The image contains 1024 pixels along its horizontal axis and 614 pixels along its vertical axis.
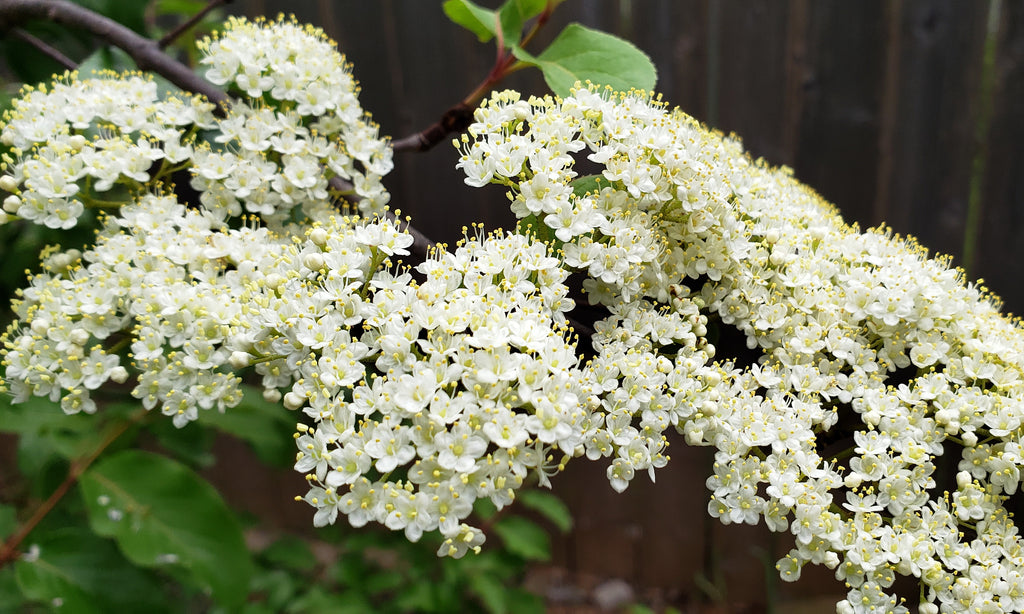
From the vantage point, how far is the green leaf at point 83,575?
1.04 meters

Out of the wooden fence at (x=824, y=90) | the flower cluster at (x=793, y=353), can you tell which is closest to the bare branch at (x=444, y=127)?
the flower cluster at (x=793, y=353)

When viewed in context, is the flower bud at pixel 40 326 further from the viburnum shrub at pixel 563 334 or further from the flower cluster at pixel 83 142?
the flower cluster at pixel 83 142

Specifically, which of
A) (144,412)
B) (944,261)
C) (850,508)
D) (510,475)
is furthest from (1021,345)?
(144,412)

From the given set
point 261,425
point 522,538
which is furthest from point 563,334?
point 522,538

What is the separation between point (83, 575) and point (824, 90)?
89.6 inches

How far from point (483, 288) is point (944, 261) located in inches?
27.0

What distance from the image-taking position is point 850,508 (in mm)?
701

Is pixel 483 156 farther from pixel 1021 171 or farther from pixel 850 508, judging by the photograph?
pixel 1021 171

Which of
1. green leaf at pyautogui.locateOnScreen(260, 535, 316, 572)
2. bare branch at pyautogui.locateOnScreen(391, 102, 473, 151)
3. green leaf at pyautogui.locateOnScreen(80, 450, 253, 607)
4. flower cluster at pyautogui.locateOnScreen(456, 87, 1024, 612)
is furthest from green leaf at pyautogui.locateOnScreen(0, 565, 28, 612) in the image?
flower cluster at pyautogui.locateOnScreen(456, 87, 1024, 612)

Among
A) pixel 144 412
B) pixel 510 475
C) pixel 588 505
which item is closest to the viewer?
pixel 510 475

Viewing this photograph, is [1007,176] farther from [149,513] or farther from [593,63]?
[149,513]

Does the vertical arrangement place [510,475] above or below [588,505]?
below

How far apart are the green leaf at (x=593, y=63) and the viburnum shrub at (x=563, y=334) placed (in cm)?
6

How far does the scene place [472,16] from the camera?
1029 millimetres
